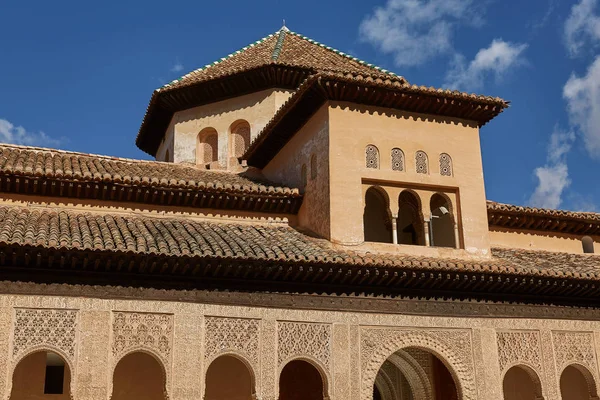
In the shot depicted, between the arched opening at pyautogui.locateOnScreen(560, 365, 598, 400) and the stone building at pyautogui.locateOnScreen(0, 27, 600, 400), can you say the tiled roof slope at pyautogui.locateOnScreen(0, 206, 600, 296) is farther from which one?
the arched opening at pyautogui.locateOnScreen(560, 365, 598, 400)

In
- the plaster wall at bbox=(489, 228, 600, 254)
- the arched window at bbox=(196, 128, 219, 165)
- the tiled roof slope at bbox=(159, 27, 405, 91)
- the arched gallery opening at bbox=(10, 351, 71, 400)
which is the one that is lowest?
the arched gallery opening at bbox=(10, 351, 71, 400)

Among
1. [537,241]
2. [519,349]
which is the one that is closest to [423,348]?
[519,349]

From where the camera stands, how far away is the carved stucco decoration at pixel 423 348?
10414 mm

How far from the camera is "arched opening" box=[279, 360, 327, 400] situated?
37.8 feet

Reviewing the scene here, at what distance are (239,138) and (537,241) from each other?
610 cm

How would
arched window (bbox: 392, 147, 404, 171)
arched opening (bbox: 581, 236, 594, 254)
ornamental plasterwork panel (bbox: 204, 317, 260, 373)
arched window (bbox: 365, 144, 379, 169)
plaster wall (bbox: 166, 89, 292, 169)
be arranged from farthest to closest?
plaster wall (bbox: 166, 89, 292, 169) < arched opening (bbox: 581, 236, 594, 254) < arched window (bbox: 392, 147, 404, 171) < arched window (bbox: 365, 144, 379, 169) < ornamental plasterwork panel (bbox: 204, 317, 260, 373)

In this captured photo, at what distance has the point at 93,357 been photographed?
365 inches

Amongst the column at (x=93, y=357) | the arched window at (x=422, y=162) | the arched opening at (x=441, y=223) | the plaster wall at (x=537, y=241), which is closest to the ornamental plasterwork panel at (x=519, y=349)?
the arched opening at (x=441, y=223)

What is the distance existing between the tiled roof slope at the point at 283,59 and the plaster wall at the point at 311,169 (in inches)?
118

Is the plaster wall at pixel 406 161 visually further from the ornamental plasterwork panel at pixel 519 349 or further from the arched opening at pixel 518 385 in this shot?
the arched opening at pixel 518 385

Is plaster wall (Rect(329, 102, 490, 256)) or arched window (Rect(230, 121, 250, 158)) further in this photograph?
arched window (Rect(230, 121, 250, 158))

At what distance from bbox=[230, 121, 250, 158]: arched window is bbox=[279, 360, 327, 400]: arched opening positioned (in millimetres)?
5332

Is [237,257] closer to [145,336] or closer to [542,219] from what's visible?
[145,336]

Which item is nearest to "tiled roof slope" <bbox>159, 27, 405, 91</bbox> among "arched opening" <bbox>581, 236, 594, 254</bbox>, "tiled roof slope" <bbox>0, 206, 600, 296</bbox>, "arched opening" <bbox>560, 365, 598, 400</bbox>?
"arched opening" <bbox>581, 236, 594, 254</bbox>
